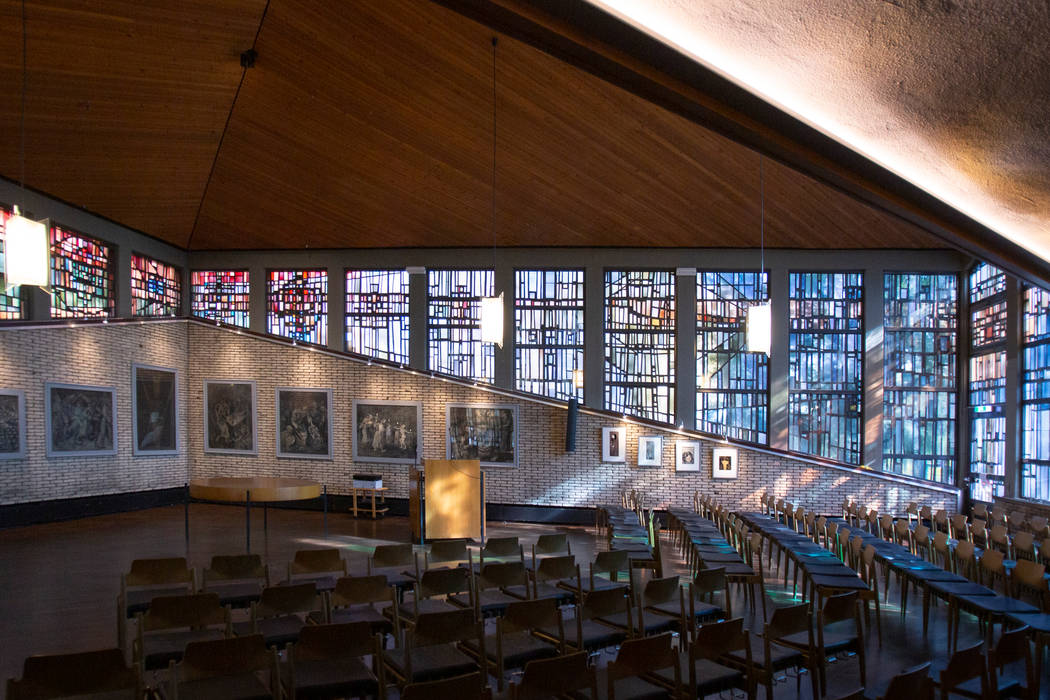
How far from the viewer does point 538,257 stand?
722 inches

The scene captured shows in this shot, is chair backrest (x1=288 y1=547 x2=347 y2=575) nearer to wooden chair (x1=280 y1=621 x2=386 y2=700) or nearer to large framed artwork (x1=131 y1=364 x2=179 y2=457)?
wooden chair (x1=280 y1=621 x2=386 y2=700)

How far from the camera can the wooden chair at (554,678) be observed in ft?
13.1

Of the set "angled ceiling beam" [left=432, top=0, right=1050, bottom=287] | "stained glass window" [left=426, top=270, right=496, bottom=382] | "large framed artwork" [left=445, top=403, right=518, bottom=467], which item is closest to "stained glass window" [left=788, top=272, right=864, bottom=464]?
"large framed artwork" [left=445, top=403, right=518, bottom=467]

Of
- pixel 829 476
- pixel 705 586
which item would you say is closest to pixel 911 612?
pixel 705 586

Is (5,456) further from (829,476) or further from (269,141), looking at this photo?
(829,476)

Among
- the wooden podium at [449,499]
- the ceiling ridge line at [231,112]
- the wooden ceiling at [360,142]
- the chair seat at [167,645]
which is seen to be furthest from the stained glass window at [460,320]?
the chair seat at [167,645]

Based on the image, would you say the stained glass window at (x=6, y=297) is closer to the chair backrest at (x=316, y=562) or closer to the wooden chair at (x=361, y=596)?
the chair backrest at (x=316, y=562)

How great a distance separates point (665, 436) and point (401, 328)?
285 inches

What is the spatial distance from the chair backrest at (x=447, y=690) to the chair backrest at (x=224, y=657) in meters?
1.09

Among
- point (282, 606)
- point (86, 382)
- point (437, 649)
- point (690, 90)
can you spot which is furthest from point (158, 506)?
point (690, 90)

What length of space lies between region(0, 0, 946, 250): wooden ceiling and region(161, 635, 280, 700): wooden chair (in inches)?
305

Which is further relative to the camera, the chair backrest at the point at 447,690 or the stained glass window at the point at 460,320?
the stained glass window at the point at 460,320

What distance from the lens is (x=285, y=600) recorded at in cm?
574

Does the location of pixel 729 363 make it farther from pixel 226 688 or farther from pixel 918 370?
pixel 226 688
